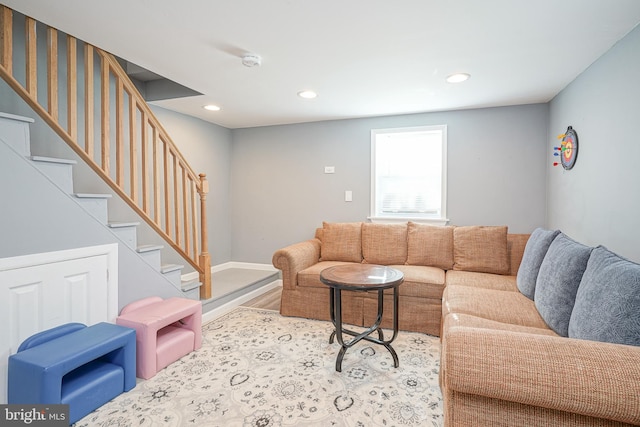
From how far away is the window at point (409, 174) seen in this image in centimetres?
391

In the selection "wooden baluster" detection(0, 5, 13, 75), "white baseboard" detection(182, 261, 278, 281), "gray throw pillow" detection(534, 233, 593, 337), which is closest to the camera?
"gray throw pillow" detection(534, 233, 593, 337)

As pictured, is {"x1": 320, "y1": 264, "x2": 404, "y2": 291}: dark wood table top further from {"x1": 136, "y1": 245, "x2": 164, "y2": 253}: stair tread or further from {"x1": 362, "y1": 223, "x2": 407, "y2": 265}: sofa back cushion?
{"x1": 136, "y1": 245, "x2": 164, "y2": 253}: stair tread

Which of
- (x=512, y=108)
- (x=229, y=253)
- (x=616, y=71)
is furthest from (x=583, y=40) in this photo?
(x=229, y=253)

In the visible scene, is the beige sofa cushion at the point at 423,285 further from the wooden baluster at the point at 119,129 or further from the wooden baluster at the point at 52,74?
the wooden baluster at the point at 52,74

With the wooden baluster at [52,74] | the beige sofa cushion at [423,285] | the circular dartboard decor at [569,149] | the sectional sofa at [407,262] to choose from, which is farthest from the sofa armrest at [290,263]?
the circular dartboard decor at [569,149]

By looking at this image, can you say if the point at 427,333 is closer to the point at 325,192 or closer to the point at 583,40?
the point at 325,192

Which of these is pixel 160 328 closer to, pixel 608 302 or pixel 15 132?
pixel 15 132

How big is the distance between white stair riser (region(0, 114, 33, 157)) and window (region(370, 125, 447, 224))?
128 inches

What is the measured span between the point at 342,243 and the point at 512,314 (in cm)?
198

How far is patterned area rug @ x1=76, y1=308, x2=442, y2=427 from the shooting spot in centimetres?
179

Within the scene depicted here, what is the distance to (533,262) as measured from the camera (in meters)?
2.39

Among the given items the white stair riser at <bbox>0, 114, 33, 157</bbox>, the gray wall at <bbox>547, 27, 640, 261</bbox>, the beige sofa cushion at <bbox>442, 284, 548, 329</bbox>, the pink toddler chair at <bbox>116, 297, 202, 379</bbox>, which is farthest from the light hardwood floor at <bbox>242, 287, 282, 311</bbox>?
the gray wall at <bbox>547, 27, 640, 261</bbox>

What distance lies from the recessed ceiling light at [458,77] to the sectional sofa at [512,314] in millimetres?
1390

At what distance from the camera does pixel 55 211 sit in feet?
6.52
